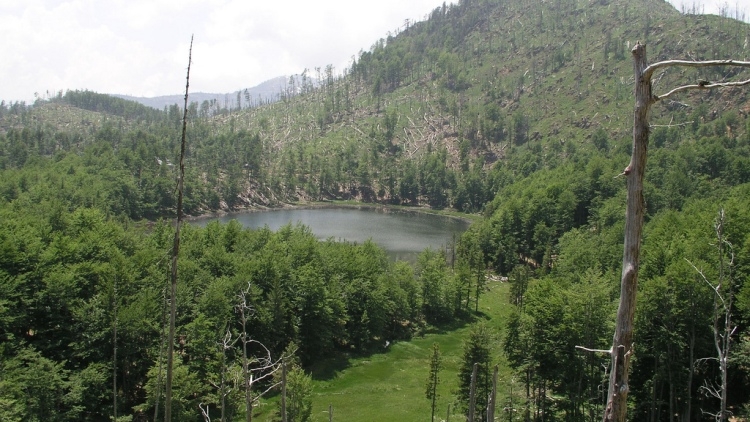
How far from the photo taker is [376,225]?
139 m

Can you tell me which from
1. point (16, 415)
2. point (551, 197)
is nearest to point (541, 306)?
point (16, 415)

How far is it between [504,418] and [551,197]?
7678 centimetres

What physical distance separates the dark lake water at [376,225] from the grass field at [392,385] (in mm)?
42243

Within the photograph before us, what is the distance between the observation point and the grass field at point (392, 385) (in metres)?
40.5

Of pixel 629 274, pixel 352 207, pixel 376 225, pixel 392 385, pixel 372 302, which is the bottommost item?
pixel 392 385

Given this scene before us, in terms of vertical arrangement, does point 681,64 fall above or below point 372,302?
above

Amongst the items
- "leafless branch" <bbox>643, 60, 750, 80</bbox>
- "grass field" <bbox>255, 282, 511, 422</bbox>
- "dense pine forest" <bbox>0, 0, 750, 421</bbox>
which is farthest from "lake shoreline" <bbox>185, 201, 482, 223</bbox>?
"leafless branch" <bbox>643, 60, 750, 80</bbox>

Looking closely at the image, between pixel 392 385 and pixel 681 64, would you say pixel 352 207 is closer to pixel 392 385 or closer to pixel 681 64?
pixel 392 385

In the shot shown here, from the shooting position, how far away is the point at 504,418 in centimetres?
3459

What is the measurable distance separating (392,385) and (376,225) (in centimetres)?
9235

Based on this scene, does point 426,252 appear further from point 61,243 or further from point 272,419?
point 61,243

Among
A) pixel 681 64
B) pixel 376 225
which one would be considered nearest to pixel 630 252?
pixel 681 64

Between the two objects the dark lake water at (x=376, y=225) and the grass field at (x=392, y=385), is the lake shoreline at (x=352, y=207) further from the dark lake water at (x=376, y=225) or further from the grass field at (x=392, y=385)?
the grass field at (x=392, y=385)

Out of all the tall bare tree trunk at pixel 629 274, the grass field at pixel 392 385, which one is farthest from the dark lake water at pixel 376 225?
the tall bare tree trunk at pixel 629 274
